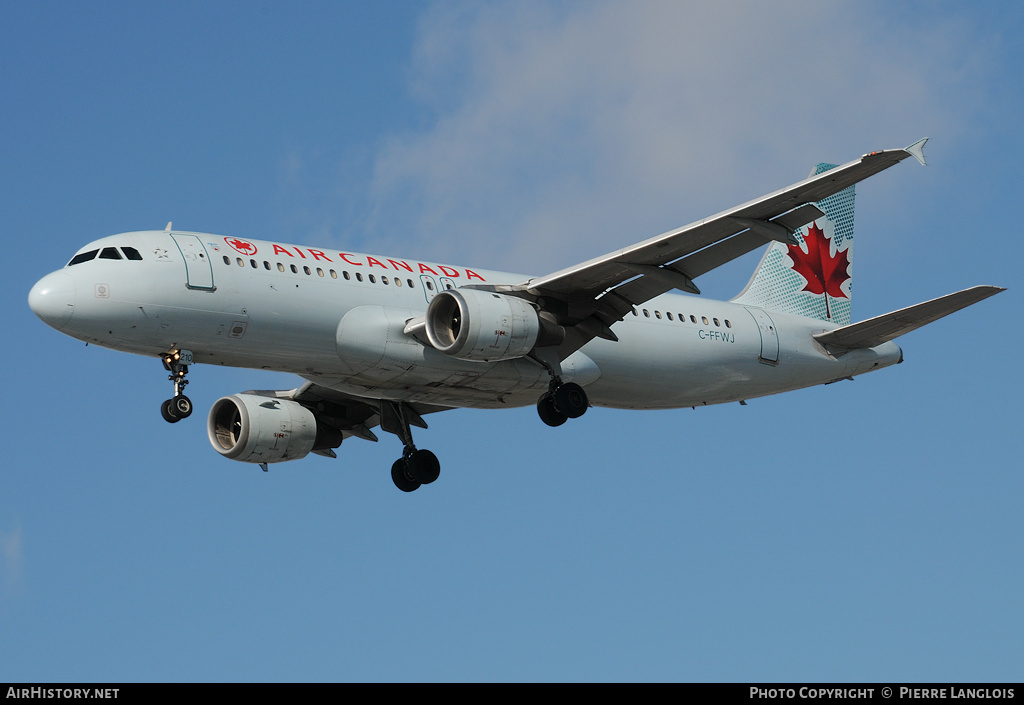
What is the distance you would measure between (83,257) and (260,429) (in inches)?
305

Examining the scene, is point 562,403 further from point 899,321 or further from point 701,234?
point 899,321

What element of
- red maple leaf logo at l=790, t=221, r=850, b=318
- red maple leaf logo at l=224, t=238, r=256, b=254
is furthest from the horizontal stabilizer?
red maple leaf logo at l=224, t=238, r=256, b=254

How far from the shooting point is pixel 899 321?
116 feet

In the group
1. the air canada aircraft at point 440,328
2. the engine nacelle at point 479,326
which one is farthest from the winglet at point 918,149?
the engine nacelle at point 479,326

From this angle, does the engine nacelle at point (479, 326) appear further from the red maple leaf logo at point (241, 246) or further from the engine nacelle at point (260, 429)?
the engine nacelle at point (260, 429)

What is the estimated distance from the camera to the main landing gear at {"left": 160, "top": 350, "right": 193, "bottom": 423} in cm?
2892

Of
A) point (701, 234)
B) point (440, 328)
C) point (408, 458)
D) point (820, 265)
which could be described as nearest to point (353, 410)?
point (408, 458)

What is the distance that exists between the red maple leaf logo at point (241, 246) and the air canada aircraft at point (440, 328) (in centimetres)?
4

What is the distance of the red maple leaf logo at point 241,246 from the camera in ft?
97.9
